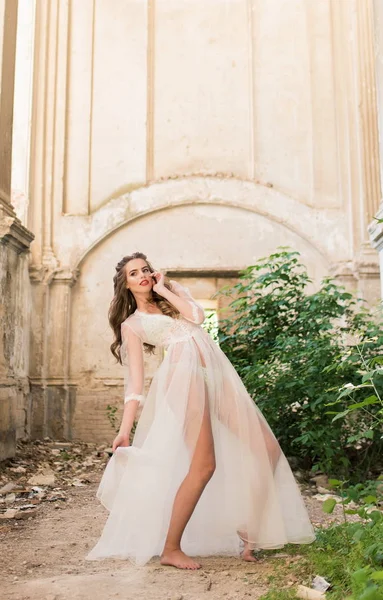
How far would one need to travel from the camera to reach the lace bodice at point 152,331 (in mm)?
3201

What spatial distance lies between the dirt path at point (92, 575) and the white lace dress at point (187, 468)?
0.37ft

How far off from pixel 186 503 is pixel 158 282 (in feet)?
3.72

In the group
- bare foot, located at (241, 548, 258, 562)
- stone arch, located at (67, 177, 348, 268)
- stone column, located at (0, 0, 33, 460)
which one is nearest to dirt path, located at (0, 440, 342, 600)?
bare foot, located at (241, 548, 258, 562)

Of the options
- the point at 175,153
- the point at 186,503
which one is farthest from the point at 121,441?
the point at 175,153

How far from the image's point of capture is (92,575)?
2752 mm

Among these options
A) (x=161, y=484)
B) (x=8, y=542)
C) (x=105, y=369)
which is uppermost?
(x=105, y=369)

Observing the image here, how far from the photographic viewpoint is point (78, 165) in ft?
32.4

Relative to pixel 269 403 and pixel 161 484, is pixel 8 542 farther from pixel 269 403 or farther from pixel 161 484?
pixel 269 403

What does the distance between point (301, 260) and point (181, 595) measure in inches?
286

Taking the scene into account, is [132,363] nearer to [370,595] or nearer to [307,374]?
[370,595]

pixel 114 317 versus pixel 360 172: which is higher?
pixel 360 172

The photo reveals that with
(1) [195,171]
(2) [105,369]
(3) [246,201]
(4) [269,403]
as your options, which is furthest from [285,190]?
(4) [269,403]

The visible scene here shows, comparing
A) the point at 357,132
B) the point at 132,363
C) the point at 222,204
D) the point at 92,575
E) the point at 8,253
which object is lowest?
the point at 92,575

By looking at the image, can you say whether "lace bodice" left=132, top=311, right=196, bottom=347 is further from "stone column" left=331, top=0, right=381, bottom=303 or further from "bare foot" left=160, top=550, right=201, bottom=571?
"stone column" left=331, top=0, right=381, bottom=303
